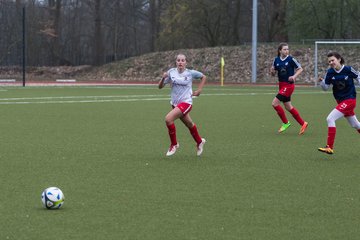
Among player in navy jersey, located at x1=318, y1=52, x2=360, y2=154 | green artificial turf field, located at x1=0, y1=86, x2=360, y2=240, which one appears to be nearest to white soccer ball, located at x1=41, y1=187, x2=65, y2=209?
green artificial turf field, located at x1=0, y1=86, x2=360, y2=240

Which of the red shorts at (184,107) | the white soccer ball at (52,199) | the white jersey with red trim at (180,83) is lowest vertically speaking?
the white soccer ball at (52,199)

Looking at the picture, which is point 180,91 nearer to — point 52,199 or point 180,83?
point 180,83

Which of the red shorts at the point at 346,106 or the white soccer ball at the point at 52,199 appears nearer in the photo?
the white soccer ball at the point at 52,199

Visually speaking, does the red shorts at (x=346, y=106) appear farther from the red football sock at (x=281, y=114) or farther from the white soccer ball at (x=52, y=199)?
the white soccer ball at (x=52, y=199)

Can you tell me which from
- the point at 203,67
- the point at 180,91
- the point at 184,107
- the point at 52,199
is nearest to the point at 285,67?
the point at 180,91

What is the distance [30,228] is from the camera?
298 inches

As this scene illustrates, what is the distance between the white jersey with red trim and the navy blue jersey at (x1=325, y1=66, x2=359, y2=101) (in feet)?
7.10

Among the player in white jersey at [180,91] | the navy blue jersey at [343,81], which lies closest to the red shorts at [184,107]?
the player in white jersey at [180,91]

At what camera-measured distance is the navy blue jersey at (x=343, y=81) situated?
1354 cm

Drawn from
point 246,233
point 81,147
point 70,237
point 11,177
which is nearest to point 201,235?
point 246,233

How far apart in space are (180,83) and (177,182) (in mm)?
3179

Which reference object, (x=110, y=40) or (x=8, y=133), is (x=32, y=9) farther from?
(x=8, y=133)

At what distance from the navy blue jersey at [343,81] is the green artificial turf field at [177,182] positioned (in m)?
0.96

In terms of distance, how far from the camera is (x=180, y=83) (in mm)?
13227
